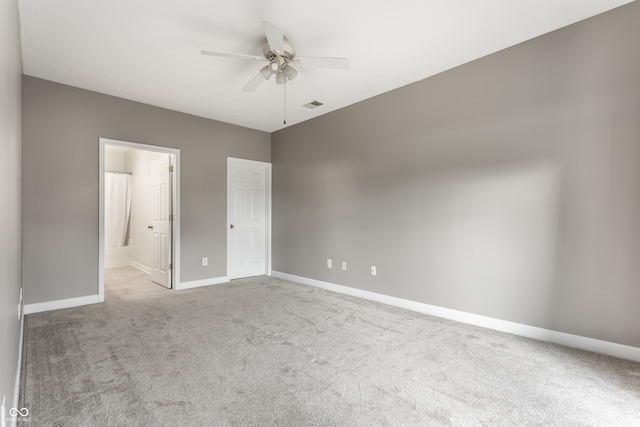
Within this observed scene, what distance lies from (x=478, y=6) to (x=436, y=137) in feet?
4.43

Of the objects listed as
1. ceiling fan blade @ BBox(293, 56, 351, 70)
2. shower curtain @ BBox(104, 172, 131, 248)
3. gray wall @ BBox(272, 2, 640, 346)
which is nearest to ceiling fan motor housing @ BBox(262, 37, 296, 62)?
ceiling fan blade @ BBox(293, 56, 351, 70)

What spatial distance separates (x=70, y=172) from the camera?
12.2ft

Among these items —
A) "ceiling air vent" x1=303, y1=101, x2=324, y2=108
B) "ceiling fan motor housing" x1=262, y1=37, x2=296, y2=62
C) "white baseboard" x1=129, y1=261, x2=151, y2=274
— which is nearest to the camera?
"ceiling fan motor housing" x1=262, y1=37, x2=296, y2=62

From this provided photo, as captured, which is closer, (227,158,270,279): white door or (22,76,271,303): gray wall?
(22,76,271,303): gray wall

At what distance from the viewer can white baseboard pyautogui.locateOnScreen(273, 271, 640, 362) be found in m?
2.39

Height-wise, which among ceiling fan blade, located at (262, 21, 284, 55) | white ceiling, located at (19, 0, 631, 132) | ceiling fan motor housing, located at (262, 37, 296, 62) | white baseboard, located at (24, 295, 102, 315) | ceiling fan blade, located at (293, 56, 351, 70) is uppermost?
white ceiling, located at (19, 0, 631, 132)

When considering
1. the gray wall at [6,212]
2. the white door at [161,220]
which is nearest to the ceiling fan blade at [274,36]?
the gray wall at [6,212]

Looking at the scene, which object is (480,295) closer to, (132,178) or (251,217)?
(251,217)

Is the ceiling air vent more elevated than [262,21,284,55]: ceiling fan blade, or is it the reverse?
the ceiling air vent

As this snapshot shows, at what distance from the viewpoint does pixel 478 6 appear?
234 centimetres

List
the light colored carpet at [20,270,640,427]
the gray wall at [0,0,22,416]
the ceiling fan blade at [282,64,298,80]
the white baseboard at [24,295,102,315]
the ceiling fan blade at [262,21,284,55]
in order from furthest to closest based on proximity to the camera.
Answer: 1. the white baseboard at [24,295,102,315]
2. the ceiling fan blade at [282,64,298,80]
3. the ceiling fan blade at [262,21,284,55]
4. the light colored carpet at [20,270,640,427]
5. the gray wall at [0,0,22,416]

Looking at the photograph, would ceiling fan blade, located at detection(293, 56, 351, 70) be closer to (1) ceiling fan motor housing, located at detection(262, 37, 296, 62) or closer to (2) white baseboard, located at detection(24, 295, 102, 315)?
(1) ceiling fan motor housing, located at detection(262, 37, 296, 62)

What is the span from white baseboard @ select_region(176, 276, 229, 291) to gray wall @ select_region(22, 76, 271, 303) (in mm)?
92

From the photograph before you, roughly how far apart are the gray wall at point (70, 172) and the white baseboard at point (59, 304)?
0.16ft
